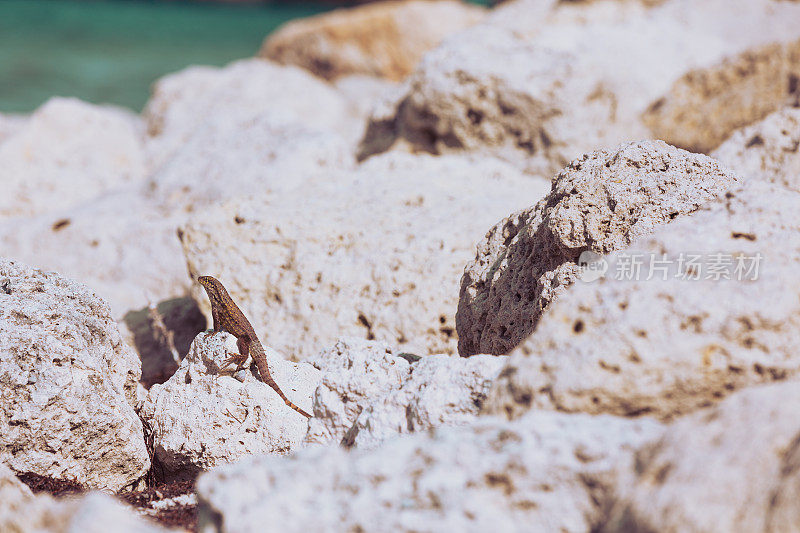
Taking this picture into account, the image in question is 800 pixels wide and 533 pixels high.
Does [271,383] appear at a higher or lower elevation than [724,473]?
lower

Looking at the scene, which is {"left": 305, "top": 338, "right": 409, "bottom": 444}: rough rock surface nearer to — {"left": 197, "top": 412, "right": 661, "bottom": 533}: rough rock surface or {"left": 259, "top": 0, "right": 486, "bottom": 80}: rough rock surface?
{"left": 197, "top": 412, "right": 661, "bottom": 533}: rough rock surface

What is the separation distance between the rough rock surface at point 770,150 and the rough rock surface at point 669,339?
7.40 ft

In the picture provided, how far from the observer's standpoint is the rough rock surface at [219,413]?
3488 mm

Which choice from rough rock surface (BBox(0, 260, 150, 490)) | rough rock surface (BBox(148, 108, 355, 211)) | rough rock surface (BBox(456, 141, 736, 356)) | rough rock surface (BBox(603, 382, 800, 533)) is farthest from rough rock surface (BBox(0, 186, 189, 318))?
rough rock surface (BBox(603, 382, 800, 533))

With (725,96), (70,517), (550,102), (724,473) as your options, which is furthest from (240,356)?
(725,96)

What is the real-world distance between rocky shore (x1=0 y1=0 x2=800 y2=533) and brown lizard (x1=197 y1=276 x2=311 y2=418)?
75mm

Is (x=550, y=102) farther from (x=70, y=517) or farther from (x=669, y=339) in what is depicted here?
(x=70, y=517)

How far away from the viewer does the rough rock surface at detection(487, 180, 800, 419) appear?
2309 mm

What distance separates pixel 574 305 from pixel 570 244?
31.0 inches

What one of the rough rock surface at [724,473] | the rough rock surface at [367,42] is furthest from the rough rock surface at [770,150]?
the rough rock surface at [367,42]

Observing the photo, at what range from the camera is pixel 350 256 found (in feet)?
15.4

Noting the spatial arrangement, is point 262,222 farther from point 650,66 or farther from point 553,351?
point 650,66

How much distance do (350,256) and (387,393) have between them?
5.58 feet

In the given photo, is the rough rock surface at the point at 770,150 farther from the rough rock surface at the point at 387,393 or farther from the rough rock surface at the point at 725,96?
the rough rock surface at the point at 387,393
